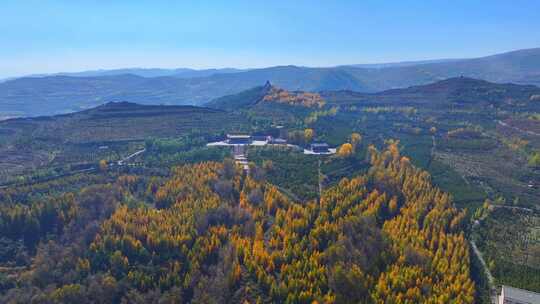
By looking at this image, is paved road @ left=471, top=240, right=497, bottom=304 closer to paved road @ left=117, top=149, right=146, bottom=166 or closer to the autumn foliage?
the autumn foliage

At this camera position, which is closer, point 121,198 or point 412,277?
point 412,277

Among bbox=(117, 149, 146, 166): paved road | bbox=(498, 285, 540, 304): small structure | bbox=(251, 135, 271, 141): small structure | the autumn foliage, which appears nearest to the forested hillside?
the autumn foliage

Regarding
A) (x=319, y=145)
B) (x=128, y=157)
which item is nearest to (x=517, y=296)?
(x=319, y=145)

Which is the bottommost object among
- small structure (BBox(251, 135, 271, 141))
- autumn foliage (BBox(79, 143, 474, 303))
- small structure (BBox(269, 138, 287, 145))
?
autumn foliage (BBox(79, 143, 474, 303))

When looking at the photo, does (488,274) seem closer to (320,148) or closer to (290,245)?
(290,245)

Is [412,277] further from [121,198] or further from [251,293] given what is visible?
[121,198]

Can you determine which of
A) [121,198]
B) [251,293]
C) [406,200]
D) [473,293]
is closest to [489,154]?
[406,200]
